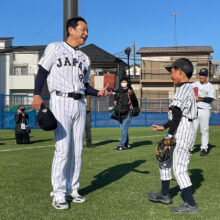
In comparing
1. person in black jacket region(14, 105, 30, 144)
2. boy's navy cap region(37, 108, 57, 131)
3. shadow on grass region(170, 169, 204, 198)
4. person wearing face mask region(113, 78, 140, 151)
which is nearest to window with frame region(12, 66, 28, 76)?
person in black jacket region(14, 105, 30, 144)

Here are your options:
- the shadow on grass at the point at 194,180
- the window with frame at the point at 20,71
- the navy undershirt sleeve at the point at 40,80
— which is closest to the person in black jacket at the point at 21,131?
the shadow on grass at the point at 194,180

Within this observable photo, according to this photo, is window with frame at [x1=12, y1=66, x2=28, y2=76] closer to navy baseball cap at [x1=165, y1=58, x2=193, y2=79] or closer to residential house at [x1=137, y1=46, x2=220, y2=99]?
residential house at [x1=137, y1=46, x2=220, y2=99]

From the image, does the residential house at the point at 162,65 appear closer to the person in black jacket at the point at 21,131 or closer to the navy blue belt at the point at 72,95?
the person in black jacket at the point at 21,131

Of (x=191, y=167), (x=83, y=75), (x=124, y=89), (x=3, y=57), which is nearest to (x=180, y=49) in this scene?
(x=3, y=57)

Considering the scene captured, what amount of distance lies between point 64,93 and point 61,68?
11.3 inches

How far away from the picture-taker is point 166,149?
3.59 m

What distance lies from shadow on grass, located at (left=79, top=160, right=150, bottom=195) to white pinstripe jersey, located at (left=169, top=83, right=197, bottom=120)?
1.79 metres

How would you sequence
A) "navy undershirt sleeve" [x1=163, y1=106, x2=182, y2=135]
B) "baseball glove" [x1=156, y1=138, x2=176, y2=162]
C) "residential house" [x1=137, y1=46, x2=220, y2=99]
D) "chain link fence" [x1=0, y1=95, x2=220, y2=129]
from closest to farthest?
"navy undershirt sleeve" [x1=163, y1=106, x2=182, y2=135] < "baseball glove" [x1=156, y1=138, x2=176, y2=162] < "chain link fence" [x1=0, y1=95, x2=220, y2=129] < "residential house" [x1=137, y1=46, x2=220, y2=99]

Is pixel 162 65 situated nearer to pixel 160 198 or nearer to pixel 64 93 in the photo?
pixel 160 198

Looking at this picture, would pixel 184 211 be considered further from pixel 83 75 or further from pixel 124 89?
pixel 124 89

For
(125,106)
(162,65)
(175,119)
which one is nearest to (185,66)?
(175,119)

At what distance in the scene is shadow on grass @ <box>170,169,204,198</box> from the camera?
14.6 ft

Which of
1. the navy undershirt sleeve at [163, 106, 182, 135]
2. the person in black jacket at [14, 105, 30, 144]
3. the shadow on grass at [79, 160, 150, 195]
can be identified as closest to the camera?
the navy undershirt sleeve at [163, 106, 182, 135]

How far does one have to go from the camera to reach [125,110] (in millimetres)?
8766
